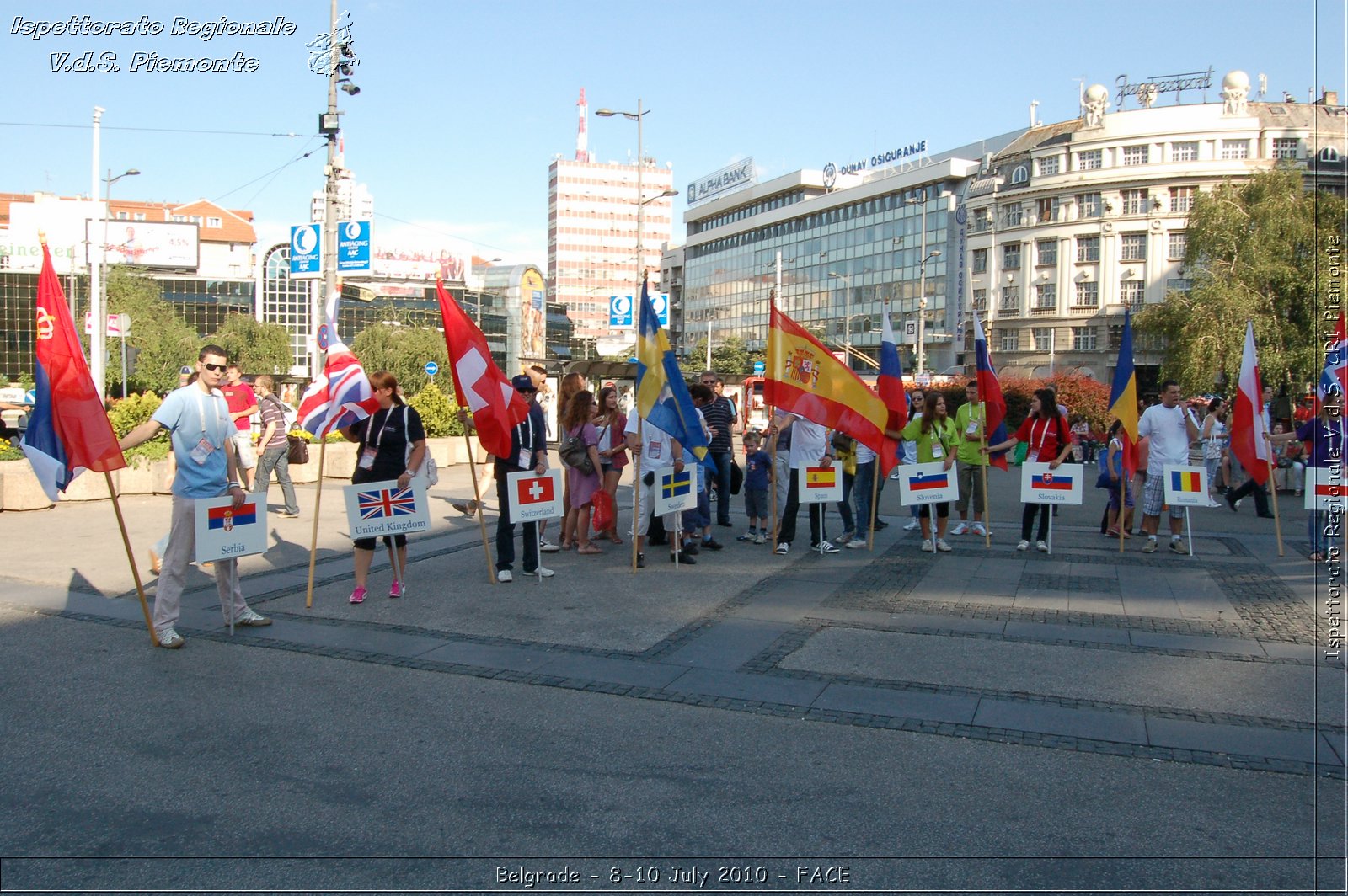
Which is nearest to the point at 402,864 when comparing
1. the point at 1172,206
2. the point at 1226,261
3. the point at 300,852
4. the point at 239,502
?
the point at 300,852

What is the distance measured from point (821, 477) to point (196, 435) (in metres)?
6.30

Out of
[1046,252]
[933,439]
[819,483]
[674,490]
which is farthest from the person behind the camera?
[1046,252]

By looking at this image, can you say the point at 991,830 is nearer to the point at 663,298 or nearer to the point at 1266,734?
the point at 1266,734

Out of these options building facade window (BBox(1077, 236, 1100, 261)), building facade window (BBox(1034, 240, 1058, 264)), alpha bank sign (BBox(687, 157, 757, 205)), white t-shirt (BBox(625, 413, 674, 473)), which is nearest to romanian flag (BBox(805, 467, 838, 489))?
white t-shirt (BBox(625, 413, 674, 473))

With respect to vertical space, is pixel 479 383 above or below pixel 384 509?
above

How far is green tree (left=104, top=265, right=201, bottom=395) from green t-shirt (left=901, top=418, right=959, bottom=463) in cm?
4775

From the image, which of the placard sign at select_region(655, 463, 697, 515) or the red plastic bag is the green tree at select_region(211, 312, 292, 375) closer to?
the red plastic bag

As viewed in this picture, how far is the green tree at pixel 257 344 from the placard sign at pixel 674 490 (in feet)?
211

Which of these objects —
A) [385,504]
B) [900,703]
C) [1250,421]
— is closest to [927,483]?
[1250,421]

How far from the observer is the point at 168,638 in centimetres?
703

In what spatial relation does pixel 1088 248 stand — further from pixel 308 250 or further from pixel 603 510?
pixel 603 510

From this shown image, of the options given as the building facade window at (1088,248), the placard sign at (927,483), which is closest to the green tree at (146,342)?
the placard sign at (927,483)

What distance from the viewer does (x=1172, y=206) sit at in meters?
66.7

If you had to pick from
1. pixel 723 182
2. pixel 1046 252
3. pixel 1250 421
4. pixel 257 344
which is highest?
pixel 723 182
